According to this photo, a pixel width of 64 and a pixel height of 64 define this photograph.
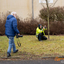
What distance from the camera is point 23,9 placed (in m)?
23.2

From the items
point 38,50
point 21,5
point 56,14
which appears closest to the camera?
point 38,50

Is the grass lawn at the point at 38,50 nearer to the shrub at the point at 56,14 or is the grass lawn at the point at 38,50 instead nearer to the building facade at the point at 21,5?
the shrub at the point at 56,14

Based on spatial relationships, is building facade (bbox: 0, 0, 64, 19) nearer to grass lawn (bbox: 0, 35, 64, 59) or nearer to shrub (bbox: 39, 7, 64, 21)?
shrub (bbox: 39, 7, 64, 21)

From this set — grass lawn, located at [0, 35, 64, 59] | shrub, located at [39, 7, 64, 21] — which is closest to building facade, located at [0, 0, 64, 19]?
shrub, located at [39, 7, 64, 21]

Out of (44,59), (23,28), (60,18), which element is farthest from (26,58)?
(60,18)

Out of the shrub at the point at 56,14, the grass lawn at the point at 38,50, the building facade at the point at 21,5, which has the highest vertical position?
the building facade at the point at 21,5

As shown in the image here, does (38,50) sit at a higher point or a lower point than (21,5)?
lower

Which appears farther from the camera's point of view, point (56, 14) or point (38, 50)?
point (56, 14)

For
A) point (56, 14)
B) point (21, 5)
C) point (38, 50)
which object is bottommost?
point (38, 50)

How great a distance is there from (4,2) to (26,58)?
18578 mm

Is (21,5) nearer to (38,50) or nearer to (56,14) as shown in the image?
(56,14)

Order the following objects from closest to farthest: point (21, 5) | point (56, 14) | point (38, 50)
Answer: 1. point (38, 50)
2. point (56, 14)
3. point (21, 5)

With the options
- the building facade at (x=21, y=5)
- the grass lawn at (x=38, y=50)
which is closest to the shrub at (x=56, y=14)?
the building facade at (x=21, y=5)

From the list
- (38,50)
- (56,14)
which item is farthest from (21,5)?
(38,50)
